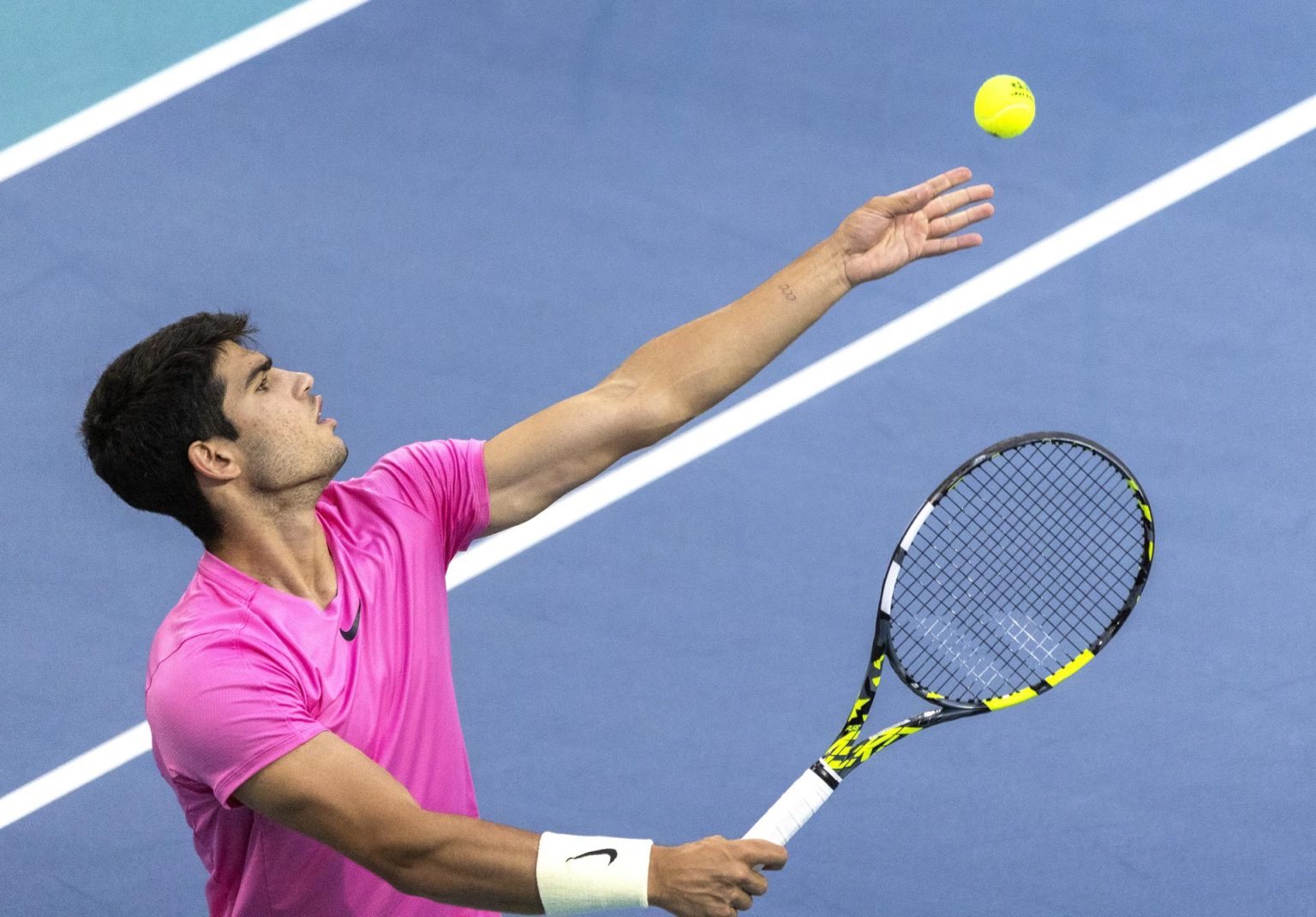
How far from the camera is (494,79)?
6.84 metres

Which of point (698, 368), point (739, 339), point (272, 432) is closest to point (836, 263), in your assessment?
point (739, 339)

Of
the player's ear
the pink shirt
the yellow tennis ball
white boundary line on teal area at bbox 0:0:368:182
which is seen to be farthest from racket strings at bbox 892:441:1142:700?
white boundary line on teal area at bbox 0:0:368:182

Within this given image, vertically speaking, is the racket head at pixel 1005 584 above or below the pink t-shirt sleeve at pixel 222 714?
above

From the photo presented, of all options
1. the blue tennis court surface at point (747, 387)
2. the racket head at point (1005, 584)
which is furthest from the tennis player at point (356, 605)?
the blue tennis court surface at point (747, 387)

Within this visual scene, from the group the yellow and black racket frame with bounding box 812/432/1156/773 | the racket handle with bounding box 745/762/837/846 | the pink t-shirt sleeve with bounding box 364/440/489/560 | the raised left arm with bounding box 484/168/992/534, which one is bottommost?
the racket handle with bounding box 745/762/837/846

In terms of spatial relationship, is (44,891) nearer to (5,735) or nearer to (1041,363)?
(5,735)

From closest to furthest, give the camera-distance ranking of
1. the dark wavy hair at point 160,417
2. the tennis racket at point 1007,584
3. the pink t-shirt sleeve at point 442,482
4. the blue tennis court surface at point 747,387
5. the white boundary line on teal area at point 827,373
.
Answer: the dark wavy hair at point 160,417
the pink t-shirt sleeve at point 442,482
the tennis racket at point 1007,584
the blue tennis court surface at point 747,387
the white boundary line on teal area at point 827,373

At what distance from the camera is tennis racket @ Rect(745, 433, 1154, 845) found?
426 centimetres

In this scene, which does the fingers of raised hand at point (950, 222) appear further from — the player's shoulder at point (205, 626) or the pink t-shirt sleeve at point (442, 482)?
the player's shoulder at point (205, 626)

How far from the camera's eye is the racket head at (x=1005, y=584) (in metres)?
4.58

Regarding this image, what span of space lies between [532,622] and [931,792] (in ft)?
4.44

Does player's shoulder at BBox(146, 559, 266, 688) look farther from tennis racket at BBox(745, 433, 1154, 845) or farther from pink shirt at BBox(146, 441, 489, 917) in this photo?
tennis racket at BBox(745, 433, 1154, 845)

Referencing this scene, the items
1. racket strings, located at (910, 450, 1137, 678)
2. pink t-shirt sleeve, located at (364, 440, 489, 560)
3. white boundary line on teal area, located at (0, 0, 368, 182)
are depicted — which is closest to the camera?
pink t-shirt sleeve, located at (364, 440, 489, 560)

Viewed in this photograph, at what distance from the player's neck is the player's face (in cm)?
7
